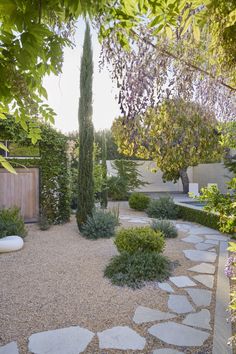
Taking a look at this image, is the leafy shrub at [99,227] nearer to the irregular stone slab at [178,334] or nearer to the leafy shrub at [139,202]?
the irregular stone slab at [178,334]

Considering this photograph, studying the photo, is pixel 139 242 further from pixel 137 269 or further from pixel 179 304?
pixel 179 304

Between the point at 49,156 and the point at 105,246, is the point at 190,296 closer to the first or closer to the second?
the point at 105,246

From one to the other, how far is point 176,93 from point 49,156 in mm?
5830

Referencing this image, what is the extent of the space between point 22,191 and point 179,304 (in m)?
6.12

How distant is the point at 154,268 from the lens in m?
4.41

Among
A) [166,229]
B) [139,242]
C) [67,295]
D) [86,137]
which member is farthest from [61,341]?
[86,137]

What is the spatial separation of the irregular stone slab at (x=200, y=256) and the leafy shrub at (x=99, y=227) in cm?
203

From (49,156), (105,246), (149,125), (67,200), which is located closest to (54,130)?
(49,156)

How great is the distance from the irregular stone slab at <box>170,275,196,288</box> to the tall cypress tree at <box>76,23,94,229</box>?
12.1 feet

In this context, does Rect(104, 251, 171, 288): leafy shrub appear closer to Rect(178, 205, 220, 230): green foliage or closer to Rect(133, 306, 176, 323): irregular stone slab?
Rect(133, 306, 176, 323): irregular stone slab

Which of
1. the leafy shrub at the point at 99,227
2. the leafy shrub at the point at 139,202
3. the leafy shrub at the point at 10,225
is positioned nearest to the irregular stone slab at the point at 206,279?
the leafy shrub at the point at 99,227

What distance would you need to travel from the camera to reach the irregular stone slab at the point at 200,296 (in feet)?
11.9

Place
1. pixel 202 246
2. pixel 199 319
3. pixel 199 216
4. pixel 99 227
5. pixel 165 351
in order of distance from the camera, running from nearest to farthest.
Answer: pixel 165 351 → pixel 199 319 → pixel 202 246 → pixel 99 227 → pixel 199 216

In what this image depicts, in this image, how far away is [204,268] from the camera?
485 centimetres
